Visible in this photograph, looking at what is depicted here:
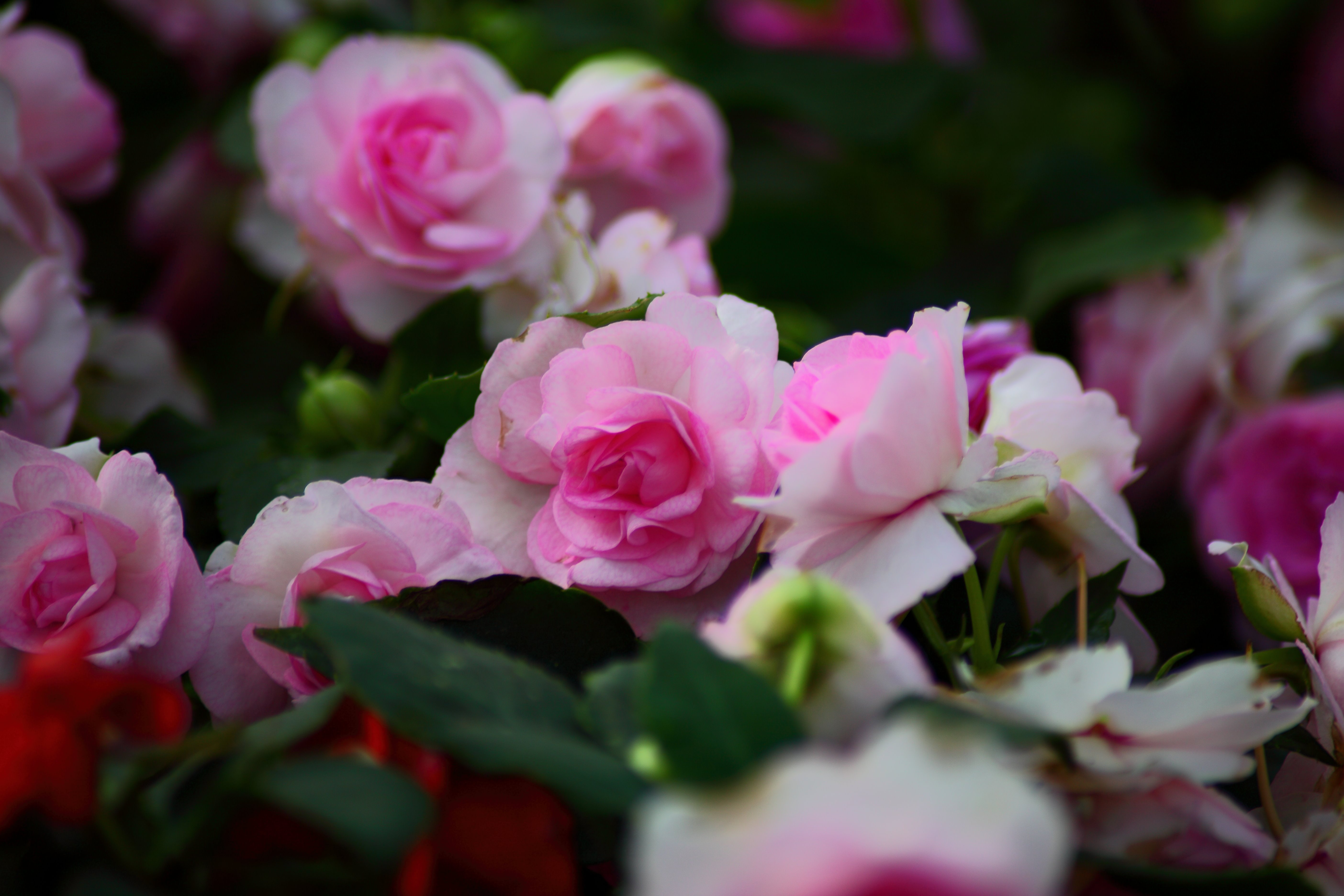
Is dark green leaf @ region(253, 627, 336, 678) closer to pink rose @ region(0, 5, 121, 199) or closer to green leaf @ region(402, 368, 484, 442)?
green leaf @ region(402, 368, 484, 442)

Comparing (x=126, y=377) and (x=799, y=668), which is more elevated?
(x=799, y=668)

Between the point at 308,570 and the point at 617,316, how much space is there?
115 millimetres

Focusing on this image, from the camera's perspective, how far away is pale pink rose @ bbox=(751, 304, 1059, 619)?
0.27 metres

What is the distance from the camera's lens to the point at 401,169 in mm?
418

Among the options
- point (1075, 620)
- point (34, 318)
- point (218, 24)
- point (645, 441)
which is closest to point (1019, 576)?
point (1075, 620)

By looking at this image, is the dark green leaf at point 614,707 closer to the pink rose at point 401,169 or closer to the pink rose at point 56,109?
the pink rose at point 401,169

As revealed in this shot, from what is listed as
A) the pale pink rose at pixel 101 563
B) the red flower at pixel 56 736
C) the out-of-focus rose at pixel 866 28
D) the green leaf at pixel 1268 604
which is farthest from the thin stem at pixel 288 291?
the out-of-focus rose at pixel 866 28

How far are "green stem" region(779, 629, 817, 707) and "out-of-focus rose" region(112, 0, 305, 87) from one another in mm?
575

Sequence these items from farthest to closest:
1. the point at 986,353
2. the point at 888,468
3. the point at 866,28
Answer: the point at 866,28, the point at 986,353, the point at 888,468

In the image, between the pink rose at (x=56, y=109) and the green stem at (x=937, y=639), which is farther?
the pink rose at (x=56, y=109)

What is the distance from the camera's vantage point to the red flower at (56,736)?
0.69ft

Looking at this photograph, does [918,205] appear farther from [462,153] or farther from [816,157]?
[462,153]

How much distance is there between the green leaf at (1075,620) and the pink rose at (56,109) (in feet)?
1.45

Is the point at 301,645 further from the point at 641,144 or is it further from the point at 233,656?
the point at 641,144
